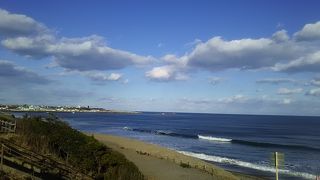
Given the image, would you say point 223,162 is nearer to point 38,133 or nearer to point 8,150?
point 38,133

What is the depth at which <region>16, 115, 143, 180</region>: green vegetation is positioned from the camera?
2255 centimetres

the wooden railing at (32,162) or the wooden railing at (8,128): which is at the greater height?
the wooden railing at (8,128)

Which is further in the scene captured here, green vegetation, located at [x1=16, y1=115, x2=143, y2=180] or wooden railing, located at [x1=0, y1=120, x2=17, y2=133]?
wooden railing, located at [x1=0, y1=120, x2=17, y2=133]

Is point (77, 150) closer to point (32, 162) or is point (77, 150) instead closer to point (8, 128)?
point (8, 128)

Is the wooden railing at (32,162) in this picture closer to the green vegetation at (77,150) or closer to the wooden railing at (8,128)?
the green vegetation at (77,150)

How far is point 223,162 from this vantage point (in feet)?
143

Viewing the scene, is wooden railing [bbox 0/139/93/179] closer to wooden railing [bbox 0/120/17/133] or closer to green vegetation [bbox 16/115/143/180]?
green vegetation [bbox 16/115/143/180]

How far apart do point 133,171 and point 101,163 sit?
5.85 feet

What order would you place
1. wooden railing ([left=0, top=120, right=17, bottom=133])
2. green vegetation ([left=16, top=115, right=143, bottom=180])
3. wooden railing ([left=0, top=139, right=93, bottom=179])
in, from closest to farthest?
1. wooden railing ([left=0, top=139, right=93, bottom=179])
2. green vegetation ([left=16, top=115, right=143, bottom=180])
3. wooden railing ([left=0, top=120, right=17, bottom=133])

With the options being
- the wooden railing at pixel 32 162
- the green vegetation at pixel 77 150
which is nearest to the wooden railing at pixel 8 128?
the green vegetation at pixel 77 150

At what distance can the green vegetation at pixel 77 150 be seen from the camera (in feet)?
74.0

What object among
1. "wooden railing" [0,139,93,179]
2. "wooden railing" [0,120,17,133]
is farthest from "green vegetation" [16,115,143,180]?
"wooden railing" [0,139,93,179]

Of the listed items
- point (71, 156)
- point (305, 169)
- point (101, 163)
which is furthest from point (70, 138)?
point (305, 169)

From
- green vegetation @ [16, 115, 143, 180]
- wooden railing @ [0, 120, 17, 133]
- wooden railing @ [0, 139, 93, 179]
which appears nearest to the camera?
wooden railing @ [0, 139, 93, 179]
